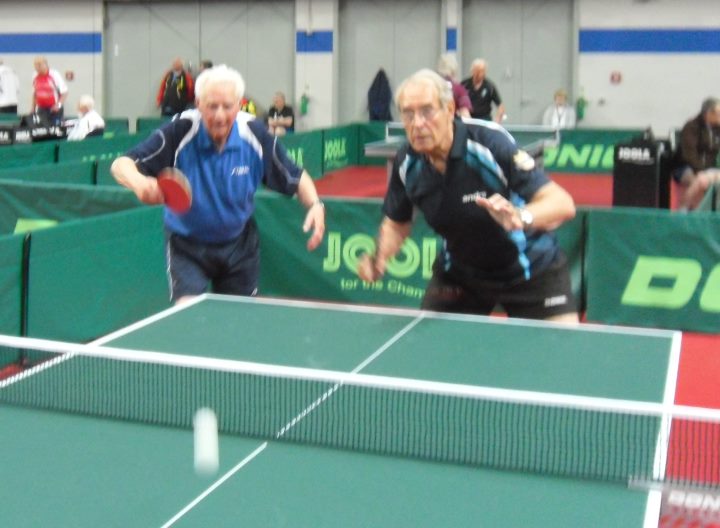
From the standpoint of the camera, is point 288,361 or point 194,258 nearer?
point 288,361

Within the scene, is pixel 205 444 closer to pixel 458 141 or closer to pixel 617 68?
pixel 458 141

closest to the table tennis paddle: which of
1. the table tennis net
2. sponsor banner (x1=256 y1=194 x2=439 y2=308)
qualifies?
the table tennis net

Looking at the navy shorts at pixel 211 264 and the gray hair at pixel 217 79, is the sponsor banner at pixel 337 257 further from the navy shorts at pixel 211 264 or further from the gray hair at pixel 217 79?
the gray hair at pixel 217 79

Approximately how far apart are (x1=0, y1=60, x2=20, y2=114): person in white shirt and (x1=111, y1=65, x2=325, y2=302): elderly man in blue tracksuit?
15958 mm

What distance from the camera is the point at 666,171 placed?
10.7 meters

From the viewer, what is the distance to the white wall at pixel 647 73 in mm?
18188

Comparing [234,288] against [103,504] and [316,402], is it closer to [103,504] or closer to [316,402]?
[316,402]

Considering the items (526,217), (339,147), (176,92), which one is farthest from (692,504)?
(176,92)

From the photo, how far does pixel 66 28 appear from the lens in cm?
2244

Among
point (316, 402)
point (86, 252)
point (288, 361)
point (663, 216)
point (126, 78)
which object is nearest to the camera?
point (316, 402)

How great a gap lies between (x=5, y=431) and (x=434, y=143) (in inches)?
68.0

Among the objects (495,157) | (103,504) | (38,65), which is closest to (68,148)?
(38,65)

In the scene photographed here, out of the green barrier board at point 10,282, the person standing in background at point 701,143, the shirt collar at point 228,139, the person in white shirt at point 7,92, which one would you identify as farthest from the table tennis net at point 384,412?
the person in white shirt at point 7,92

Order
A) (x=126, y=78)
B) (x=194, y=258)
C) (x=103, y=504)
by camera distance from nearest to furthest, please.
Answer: (x=103, y=504)
(x=194, y=258)
(x=126, y=78)
